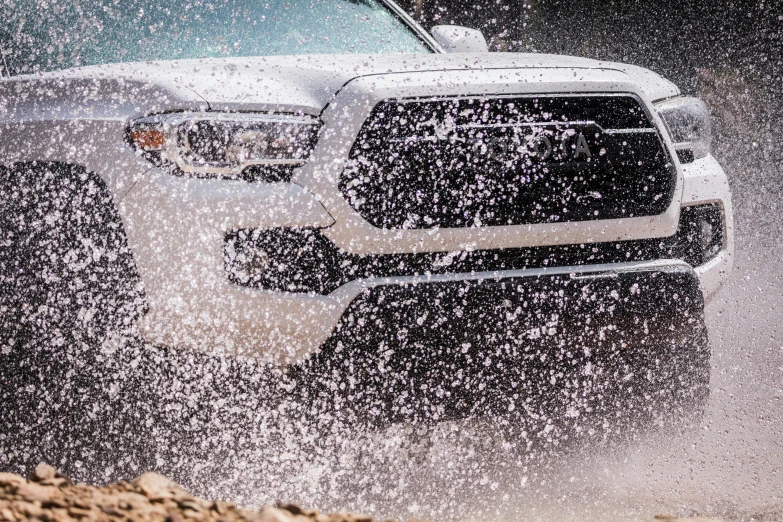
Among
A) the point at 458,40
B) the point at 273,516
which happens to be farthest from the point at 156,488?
the point at 458,40

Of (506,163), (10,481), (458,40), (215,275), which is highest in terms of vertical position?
(458,40)

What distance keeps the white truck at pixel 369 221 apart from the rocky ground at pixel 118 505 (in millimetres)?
747

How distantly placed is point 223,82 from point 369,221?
0.63 m

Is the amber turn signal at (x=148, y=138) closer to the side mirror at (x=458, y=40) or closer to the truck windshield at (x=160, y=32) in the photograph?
the truck windshield at (x=160, y=32)

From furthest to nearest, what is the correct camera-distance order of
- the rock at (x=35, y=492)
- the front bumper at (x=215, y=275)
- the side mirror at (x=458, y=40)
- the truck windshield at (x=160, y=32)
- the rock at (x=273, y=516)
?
the side mirror at (x=458, y=40), the truck windshield at (x=160, y=32), the front bumper at (x=215, y=275), the rock at (x=35, y=492), the rock at (x=273, y=516)

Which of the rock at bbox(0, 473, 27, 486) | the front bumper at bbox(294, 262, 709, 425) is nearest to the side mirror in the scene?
the front bumper at bbox(294, 262, 709, 425)

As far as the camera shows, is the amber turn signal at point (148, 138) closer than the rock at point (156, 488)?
No

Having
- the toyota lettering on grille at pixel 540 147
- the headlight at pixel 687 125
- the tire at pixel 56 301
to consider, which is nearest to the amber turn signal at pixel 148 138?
the tire at pixel 56 301

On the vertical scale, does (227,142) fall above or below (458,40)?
below

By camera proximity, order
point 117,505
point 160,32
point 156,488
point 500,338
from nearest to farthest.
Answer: point 117,505
point 156,488
point 500,338
point 160,32

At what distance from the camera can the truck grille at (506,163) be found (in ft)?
9.13

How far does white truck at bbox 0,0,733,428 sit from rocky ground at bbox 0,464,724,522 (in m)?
0.75

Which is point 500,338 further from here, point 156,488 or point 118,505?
point 118,505

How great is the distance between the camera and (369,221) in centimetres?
276
